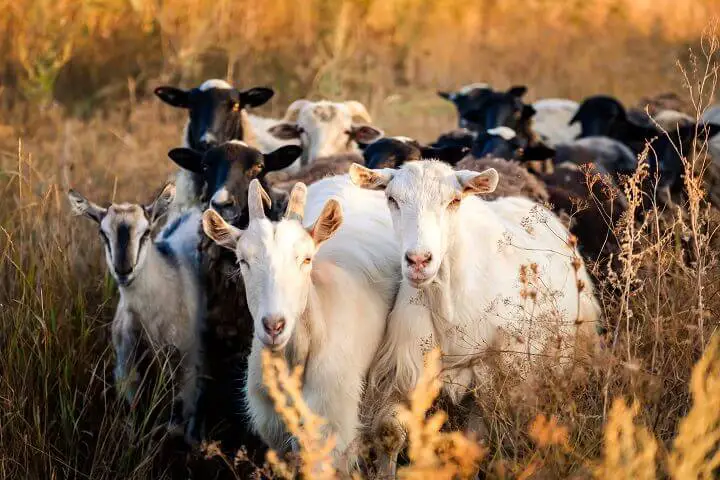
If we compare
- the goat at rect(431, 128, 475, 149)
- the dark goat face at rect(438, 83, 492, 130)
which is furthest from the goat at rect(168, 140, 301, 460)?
the dark goat face at rect(438, 83, 492, 130)

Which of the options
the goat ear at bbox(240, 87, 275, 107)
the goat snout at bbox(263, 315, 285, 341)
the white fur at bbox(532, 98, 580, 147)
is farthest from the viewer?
the white fur at bbox(532, 98, 580, 147)

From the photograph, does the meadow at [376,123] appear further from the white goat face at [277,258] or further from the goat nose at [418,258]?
the goat nose at [418,258]

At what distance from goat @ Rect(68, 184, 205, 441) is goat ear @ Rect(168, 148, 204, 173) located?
2.14 feet

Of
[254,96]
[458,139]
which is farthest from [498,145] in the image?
[254,96]

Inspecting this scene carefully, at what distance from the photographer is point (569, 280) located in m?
5.68

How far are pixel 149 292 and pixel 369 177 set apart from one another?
1631mm

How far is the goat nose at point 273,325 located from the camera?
14.1ft

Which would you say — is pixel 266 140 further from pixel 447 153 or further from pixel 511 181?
pixel 511 181

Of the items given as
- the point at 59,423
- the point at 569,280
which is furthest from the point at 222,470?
the point at 569,280

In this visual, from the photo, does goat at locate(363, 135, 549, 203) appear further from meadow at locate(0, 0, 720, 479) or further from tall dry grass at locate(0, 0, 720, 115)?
tall dry grass at locate(0, 0, 720, 115)

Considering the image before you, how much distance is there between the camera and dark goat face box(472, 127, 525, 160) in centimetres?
852

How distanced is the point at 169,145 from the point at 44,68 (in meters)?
1.82

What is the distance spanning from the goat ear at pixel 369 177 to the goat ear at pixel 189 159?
205 centimetres

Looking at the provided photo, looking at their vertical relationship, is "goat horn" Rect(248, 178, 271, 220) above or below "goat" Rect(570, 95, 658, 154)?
below
